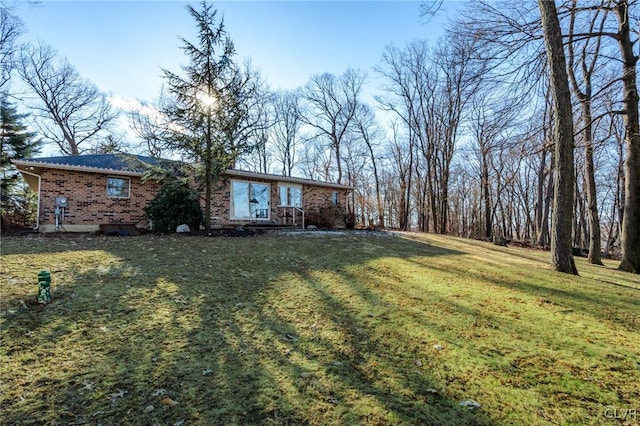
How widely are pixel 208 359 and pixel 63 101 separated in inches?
1119

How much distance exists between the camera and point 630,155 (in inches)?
320

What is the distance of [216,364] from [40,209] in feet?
36.7

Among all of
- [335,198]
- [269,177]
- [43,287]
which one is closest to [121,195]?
[269,177]

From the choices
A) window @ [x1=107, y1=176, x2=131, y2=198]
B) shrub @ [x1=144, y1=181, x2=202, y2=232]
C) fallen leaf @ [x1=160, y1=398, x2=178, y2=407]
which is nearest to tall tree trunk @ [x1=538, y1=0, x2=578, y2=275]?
fallen leaf @ [x1=160, y1=398, x2=178, y2=407]

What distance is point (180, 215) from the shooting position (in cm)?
1088

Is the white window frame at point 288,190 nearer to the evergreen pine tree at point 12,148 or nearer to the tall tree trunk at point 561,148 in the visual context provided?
the tall tree trunk at point 561,148

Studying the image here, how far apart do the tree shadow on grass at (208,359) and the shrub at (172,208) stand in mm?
5877

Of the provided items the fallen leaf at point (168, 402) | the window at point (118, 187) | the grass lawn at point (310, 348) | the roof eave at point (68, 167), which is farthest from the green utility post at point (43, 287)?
the window at point (118, 187)

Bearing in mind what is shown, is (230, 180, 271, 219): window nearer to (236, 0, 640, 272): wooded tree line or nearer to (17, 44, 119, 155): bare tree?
(236, 0, 640, 272): wooded tree line

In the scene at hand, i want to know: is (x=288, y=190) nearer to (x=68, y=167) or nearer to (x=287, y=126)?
(x=68, y=167)

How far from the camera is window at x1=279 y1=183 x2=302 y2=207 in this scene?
15438mm

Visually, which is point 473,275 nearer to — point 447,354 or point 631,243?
point 447,354

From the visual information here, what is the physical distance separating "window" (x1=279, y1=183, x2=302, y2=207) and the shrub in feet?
16.5

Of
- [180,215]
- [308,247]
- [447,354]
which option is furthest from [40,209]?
[447,354]
